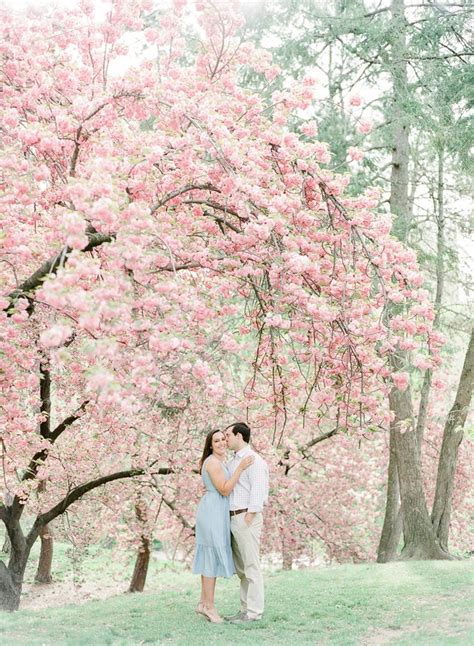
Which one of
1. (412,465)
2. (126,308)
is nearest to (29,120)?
(126,308)

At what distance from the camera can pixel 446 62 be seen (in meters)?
10.2

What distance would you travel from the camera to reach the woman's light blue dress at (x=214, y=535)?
19.9ft

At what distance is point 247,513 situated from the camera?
603 cm

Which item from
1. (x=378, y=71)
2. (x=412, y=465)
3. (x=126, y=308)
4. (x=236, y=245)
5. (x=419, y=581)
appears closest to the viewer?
(x=126, y=308)

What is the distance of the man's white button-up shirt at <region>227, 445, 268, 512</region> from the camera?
5996mm

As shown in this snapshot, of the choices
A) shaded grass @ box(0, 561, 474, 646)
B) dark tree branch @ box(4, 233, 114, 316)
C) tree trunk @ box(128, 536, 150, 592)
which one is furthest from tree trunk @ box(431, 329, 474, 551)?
dark tree branch @ box(4, 233, 114, 316)

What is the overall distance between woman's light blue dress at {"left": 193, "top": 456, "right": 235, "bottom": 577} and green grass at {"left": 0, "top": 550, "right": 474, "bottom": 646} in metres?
0.47

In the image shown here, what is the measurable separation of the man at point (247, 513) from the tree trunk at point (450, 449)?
6.19 m

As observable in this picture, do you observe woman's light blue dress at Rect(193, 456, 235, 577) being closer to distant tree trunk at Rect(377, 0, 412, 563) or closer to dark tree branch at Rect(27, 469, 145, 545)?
dark tree branch at Rect(27, 469, 145, 545)

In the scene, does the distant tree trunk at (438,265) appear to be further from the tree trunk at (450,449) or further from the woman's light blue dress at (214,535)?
the woman's light blue dress at (214,535)

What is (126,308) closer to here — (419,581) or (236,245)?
(236,245)

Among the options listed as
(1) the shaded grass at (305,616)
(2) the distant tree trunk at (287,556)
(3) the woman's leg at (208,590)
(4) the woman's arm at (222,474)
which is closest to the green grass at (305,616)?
(1) the shaded grass at (305,616)

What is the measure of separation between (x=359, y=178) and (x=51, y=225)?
7323mm

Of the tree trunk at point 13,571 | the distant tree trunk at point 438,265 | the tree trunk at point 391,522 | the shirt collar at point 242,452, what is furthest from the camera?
the tree trunk at point 391,522
